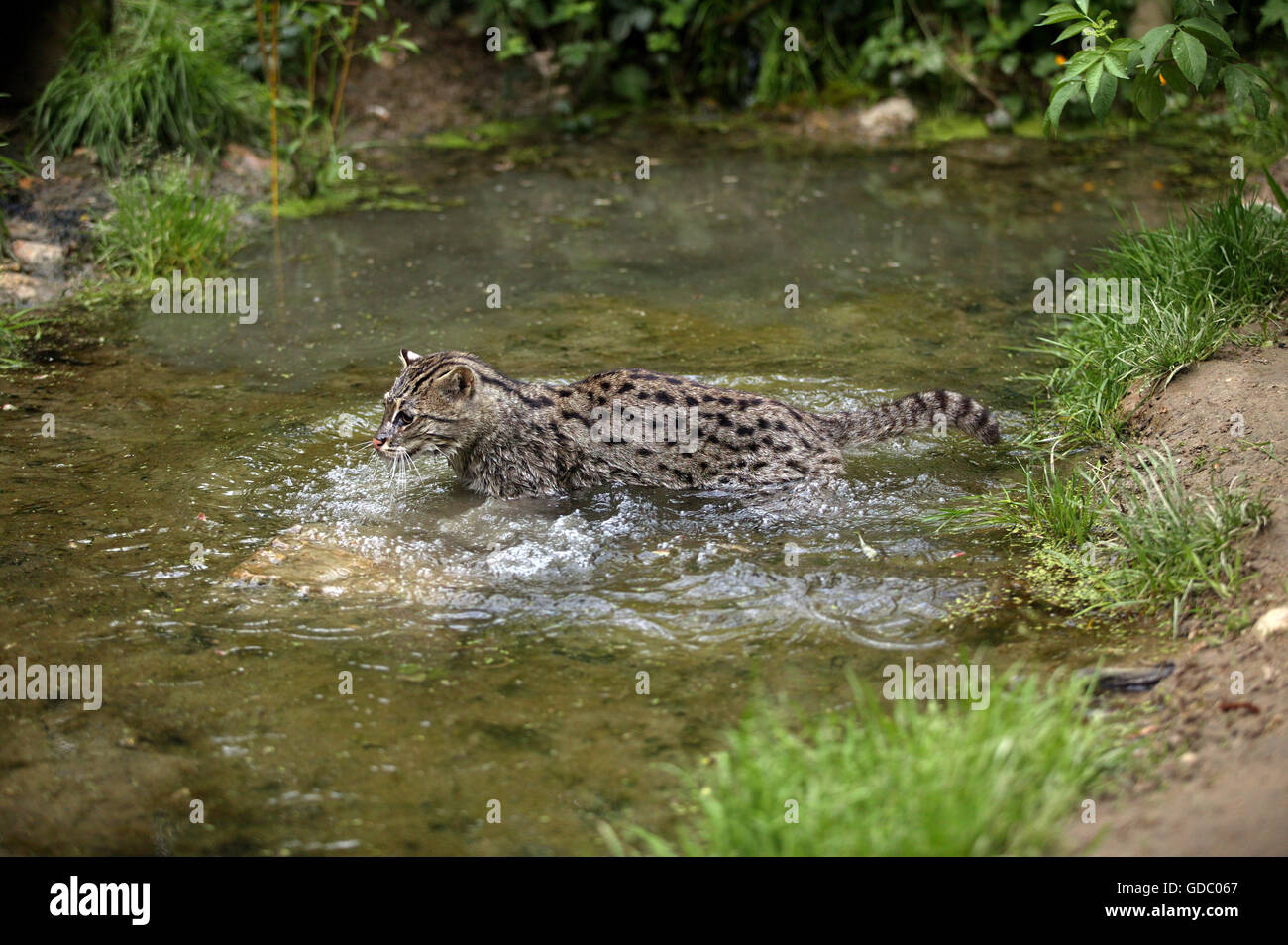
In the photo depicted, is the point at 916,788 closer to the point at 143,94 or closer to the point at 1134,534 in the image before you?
the point at 1134,534

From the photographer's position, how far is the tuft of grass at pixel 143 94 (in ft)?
36.2

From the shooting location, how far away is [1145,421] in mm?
7004

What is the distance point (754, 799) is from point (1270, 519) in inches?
124

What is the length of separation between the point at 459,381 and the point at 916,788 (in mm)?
4198

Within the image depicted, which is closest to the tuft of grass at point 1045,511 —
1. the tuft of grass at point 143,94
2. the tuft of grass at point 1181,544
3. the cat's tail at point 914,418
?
the tuft of grass at point 1181,544

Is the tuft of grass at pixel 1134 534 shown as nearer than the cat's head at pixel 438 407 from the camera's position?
Yes

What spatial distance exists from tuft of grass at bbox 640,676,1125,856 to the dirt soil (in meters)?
0.23

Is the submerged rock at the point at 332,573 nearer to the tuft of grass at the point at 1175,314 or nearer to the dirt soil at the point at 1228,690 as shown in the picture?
the dirt soil at the point at 1228,690

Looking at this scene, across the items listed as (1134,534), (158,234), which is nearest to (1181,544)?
(1134,534)

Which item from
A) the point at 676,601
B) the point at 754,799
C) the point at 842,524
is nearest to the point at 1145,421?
the point at 842,524

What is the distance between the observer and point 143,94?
11.2m

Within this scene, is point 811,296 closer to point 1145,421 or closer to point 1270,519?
point 1145,421

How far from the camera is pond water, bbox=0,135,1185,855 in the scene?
454 cm

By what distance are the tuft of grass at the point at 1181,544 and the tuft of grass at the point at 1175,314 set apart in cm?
144
